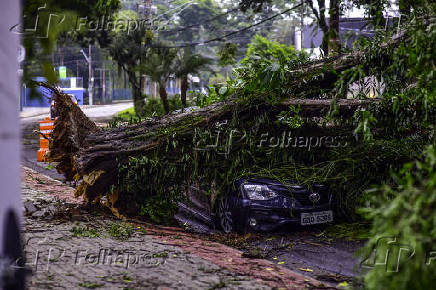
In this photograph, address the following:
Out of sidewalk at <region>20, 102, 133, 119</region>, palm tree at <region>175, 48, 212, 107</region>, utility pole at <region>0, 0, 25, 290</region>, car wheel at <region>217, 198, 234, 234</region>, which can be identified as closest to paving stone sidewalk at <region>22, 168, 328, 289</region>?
car wheel at <region>217, 198, 234, 234</region>

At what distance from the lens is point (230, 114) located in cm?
890

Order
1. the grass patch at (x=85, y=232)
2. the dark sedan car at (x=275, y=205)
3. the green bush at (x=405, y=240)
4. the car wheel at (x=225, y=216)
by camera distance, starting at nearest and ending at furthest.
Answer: the green bush at (x=405, y=240), the grass patch at (x=85, y=232), the dark sedan car at (x=275, y=205), the car wheel at (x=225, y=216)

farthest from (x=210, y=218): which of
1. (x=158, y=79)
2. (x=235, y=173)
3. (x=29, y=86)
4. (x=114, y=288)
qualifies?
(x=158, y=79)

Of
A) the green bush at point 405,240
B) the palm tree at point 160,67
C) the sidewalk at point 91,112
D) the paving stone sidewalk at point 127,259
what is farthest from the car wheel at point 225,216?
the sidewalk at point 91,112

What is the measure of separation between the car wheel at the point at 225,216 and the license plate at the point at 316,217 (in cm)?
109

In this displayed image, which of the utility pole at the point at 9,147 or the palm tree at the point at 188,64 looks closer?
the utility pole at the point at 9,147

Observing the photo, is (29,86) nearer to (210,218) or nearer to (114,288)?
(114,288)

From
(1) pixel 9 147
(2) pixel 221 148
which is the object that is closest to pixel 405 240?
(1) pixel 9 147

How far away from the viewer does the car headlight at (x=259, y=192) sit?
314 inches

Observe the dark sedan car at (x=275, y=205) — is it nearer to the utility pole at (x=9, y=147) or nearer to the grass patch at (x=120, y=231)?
the grass patch at (x=120, y=231)

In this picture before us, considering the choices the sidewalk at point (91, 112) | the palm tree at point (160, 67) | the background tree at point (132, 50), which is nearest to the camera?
the palm tree at point (160, 67)

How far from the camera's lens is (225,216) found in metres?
8.46

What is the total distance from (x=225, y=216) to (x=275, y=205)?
94cm

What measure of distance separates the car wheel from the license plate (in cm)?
109
